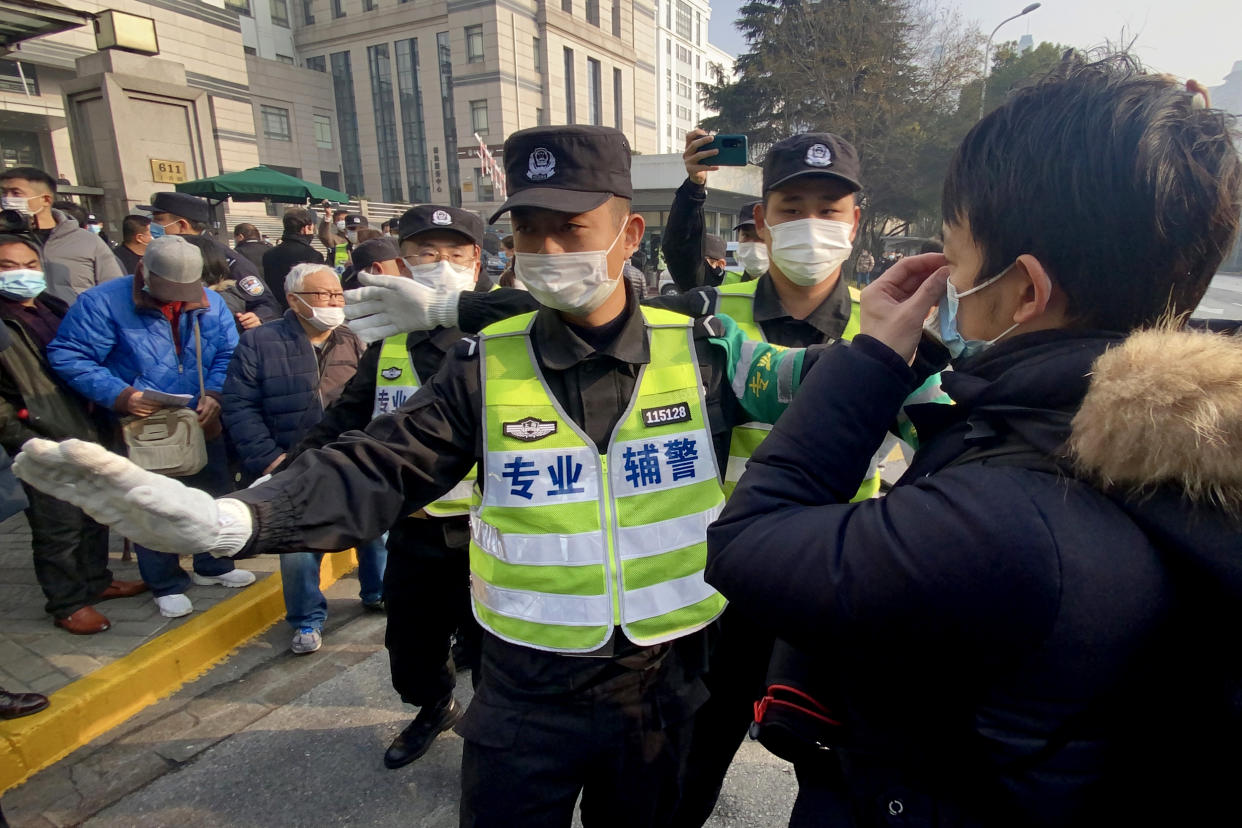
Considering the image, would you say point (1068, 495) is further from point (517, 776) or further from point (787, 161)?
point (787, 161)

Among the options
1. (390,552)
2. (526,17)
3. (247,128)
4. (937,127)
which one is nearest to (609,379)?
(390,552)

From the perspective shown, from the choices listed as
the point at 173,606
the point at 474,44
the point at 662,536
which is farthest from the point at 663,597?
the point at 474,44

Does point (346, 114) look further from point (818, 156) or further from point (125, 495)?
point (125, 495)

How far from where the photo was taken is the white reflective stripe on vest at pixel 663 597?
155cm

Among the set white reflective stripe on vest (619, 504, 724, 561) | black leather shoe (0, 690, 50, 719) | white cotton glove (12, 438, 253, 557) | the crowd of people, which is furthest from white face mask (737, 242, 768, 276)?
black leather shoe (0, 690, 50, 719)

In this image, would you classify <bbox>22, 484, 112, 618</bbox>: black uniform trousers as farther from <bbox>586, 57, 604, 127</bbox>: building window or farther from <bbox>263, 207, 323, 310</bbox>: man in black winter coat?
<bbox>586, 57, 604, 127</bbox>: building window

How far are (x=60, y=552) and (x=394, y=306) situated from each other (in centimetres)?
260

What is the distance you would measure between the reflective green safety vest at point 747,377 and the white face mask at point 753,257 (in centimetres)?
250

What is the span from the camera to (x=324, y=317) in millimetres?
3680

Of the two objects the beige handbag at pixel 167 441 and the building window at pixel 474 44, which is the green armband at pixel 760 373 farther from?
the building window at pixel 474 44

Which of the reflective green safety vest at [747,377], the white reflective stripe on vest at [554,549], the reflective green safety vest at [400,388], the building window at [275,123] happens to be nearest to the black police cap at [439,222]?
the reflective green safety vest at [400,388]

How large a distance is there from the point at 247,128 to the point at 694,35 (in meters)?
56.2

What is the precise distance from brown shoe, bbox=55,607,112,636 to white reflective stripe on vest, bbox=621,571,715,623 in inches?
130

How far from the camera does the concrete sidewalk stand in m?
3.09
